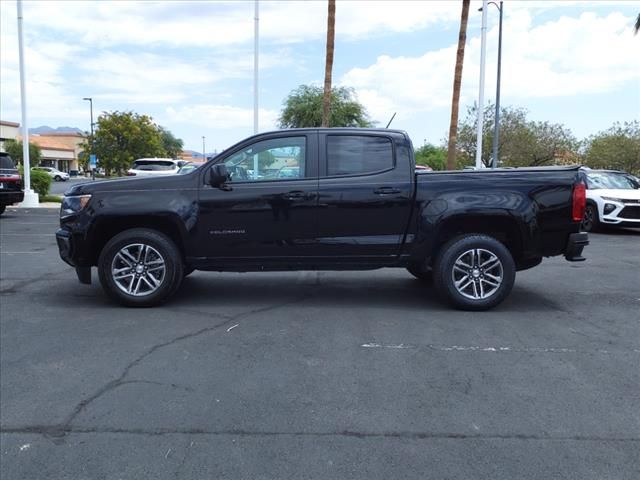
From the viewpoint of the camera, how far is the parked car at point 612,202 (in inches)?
570

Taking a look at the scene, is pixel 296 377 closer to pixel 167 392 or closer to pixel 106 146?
pixel 167 392

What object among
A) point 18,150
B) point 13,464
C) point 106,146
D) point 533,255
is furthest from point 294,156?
point 18,150

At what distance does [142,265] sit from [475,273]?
3665mm

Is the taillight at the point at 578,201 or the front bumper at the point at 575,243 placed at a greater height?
the taillight at the point at 578,201

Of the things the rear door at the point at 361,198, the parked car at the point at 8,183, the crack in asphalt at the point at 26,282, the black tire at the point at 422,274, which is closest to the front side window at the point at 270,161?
the rear door at the point at 361,198

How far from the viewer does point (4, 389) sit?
14.1 feet

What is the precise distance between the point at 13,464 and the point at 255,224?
367 centimetres

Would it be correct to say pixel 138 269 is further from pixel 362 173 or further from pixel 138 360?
pixel 362 173

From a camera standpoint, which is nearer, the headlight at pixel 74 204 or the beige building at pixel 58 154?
the headlight at pixel 74 204

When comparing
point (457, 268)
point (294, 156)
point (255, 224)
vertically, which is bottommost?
point (457, 268)

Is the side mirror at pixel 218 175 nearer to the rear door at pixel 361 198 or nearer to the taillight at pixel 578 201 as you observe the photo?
the rear door at pixel 361 198

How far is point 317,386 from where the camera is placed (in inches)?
171

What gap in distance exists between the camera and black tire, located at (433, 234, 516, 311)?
21.2 ft

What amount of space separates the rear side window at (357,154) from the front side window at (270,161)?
333 millimetres
